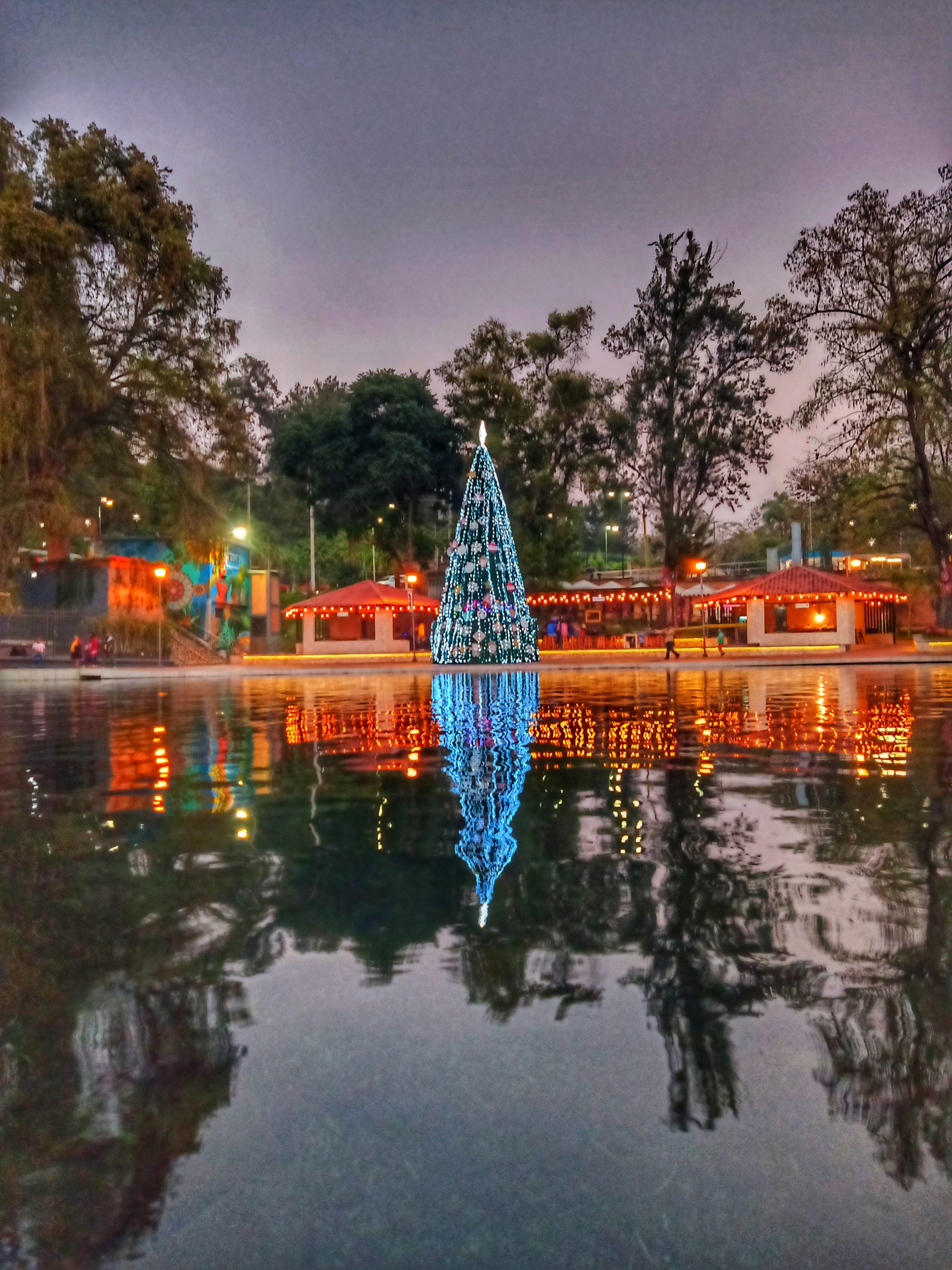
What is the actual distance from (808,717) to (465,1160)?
15141 millimetres

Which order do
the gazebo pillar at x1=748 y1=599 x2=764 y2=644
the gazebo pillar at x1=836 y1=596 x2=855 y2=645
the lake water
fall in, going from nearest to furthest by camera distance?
the lake water → the gazebo pillar at x1=836 y1=596 x2=855 y2=645 → the gazebo pillar at x1=748 y1=599 x2=764 y2=644

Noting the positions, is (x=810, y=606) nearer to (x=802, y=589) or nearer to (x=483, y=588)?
(x=802, y=589)

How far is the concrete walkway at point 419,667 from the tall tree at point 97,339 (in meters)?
4.44

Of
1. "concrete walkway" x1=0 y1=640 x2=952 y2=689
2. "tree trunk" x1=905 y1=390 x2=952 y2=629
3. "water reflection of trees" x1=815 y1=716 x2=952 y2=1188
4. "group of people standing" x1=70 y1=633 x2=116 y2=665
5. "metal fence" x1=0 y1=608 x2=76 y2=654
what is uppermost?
"tree trunk" x1=905 y1=390 x2=952 y2=629

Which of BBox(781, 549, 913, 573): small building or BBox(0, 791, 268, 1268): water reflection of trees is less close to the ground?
BBox(781, 549, 913, 573): small building

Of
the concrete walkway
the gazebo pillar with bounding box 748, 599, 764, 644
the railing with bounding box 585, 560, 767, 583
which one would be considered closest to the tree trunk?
the concrete walkway

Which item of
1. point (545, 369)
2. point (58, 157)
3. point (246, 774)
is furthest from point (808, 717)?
point (545, 369)

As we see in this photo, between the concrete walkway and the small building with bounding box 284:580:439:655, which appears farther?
the small building with bounding box 284:580:439:655

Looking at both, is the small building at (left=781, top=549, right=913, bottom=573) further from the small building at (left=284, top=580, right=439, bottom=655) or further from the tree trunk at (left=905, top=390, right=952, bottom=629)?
the small building at (left=284, top=580, right=439, bottom=655)

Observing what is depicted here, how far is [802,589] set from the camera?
50.4m

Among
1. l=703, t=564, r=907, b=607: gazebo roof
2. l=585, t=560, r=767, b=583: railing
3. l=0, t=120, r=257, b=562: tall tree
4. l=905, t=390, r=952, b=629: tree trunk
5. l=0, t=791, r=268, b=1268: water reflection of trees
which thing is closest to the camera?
l=0, t=791, r=268, b=1268: water reflection of trees

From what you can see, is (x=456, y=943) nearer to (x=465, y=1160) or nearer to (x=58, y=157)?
(x=465, y=1160)

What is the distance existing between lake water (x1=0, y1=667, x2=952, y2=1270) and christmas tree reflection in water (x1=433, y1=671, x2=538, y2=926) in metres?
0.09

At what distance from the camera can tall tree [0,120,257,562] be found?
3303 centimetres
